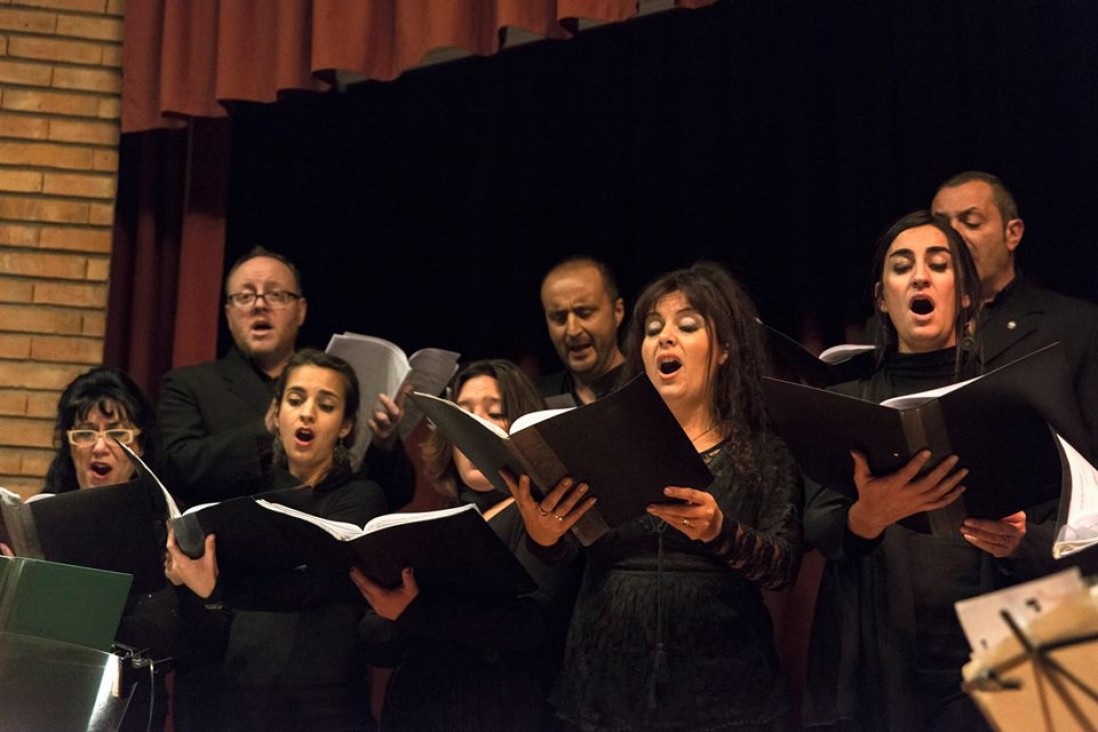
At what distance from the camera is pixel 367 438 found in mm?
3391

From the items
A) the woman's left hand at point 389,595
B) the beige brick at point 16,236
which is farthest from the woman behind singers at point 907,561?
the beige brick at point 16,236

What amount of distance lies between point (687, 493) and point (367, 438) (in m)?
1.29

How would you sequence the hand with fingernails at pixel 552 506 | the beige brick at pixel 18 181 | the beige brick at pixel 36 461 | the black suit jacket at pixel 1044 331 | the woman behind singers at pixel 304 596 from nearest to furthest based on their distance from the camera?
the hand with fingernails at pixel 552 506, the woman behind singers at pixel 304 596, the black suit jacket at pixel 1044 331, the beige brick at pixel 36 461, the beige brick at pixel 18 181

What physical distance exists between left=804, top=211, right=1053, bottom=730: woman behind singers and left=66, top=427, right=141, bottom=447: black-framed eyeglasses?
1.64m

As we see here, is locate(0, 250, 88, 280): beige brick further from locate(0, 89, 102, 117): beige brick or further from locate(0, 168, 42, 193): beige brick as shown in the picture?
locate(0, 89, 102, 117): beige brick

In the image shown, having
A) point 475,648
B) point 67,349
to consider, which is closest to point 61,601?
point 475,648

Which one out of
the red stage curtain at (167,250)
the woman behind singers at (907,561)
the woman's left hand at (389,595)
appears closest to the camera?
the woman behind singers at (907,561)

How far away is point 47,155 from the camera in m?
4.06

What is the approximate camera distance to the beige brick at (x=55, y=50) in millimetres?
4074

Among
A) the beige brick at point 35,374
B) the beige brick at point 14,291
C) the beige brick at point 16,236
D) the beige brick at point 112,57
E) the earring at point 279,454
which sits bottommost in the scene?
the earring at point 279,454

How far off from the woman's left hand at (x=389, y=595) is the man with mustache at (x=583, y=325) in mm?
1032

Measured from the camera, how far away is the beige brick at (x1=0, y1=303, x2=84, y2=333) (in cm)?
397

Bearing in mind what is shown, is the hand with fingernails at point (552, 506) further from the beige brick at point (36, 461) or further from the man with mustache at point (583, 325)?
the beige brick at point (36, 461)

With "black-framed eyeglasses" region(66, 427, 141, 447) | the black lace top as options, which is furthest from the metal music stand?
"black-framed eyeglasses" region(66, 427, 141, 447)
